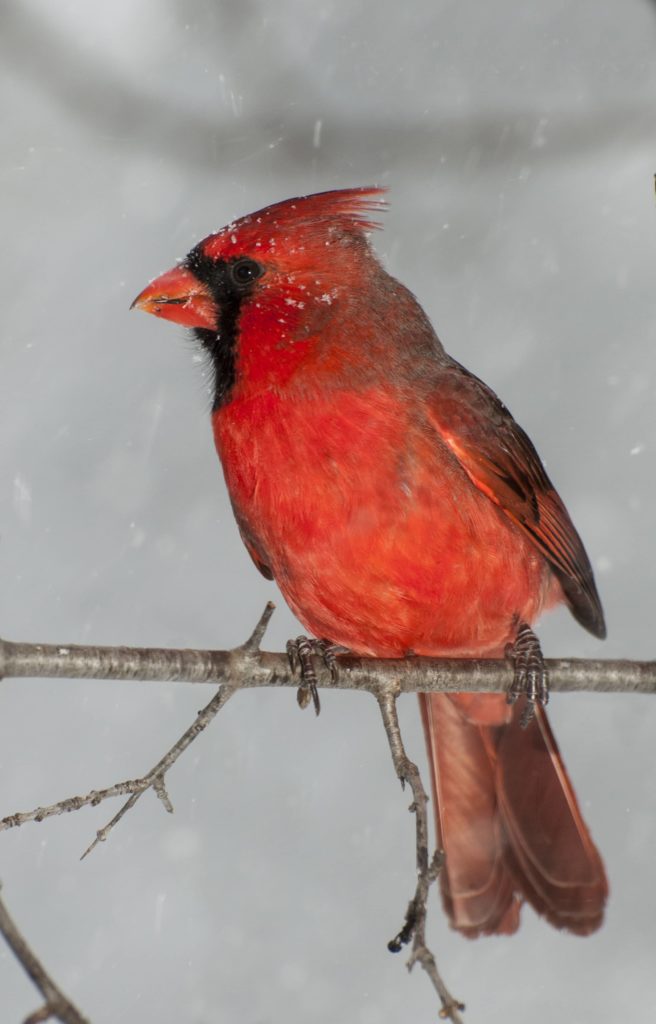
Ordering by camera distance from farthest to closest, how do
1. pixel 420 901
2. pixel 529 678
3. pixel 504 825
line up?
pixel 504 825 < pixel 529 678 < pixel 420 901

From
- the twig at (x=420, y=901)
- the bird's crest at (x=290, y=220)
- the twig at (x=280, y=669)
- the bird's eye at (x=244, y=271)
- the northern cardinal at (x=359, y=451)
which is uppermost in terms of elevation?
the bird's crest at (x=290, y=220)

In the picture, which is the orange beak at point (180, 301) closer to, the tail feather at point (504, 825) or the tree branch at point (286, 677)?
the tree branch at point (286, 677)

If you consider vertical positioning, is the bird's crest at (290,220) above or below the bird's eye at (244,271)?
above

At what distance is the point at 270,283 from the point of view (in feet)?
6.40

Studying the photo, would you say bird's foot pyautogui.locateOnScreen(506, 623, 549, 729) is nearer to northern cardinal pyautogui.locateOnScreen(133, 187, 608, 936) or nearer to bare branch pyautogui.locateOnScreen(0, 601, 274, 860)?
northern cardinal pyautogui.locateOnScreen(133, 187, 608, 936)

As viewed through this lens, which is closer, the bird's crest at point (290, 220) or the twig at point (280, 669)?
the twig at point (280, 669)

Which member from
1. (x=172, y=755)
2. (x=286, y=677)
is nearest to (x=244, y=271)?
(x=286, y=677)

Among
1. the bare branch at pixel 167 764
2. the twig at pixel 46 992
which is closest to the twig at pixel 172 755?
the bare branch at pixel 167 764

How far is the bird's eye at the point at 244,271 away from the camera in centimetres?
195

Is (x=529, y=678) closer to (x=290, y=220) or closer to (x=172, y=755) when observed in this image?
(x=172, y=755)

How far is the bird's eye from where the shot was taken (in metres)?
1.95

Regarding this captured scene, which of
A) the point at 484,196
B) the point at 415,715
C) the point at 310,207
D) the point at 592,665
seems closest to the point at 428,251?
the point at 484,196

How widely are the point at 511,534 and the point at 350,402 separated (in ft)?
1.20

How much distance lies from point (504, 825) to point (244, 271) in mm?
1111
